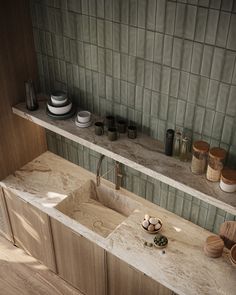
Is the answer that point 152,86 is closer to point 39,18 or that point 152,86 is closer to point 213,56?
point 213,56

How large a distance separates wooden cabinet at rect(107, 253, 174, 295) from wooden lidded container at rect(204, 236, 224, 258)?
0.36 m

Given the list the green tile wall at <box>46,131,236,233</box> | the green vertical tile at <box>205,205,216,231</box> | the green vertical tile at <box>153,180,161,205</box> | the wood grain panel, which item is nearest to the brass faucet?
the green tile wall at <box>46,131,236,233</box>

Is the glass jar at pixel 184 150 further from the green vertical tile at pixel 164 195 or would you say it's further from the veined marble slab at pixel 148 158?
the green vertical tile at pixel 164 195

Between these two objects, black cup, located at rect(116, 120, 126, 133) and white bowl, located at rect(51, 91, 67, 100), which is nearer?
black cup, located at rect(116, 120, 126, 133)

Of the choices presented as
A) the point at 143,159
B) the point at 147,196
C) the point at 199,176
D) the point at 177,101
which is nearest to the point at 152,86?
the point at 177,101

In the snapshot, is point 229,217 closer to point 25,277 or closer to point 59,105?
point 59,105

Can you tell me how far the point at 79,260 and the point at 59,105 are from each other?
3.82 feet

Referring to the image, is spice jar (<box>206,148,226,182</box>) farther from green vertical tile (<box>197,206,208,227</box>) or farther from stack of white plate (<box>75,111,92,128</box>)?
stack of white plate (<box>75,111,92,128</box>)

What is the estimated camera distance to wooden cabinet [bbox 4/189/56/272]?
3.23 meters

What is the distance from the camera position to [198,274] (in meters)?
2.59

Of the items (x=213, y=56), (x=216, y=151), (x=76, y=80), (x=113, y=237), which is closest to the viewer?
(x=213, y=56)

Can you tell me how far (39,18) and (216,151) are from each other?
157cm

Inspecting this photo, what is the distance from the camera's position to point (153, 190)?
3066 mm

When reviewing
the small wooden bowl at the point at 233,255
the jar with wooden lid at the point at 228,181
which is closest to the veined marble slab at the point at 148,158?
the jar with wooden lid at the point at 228,181
